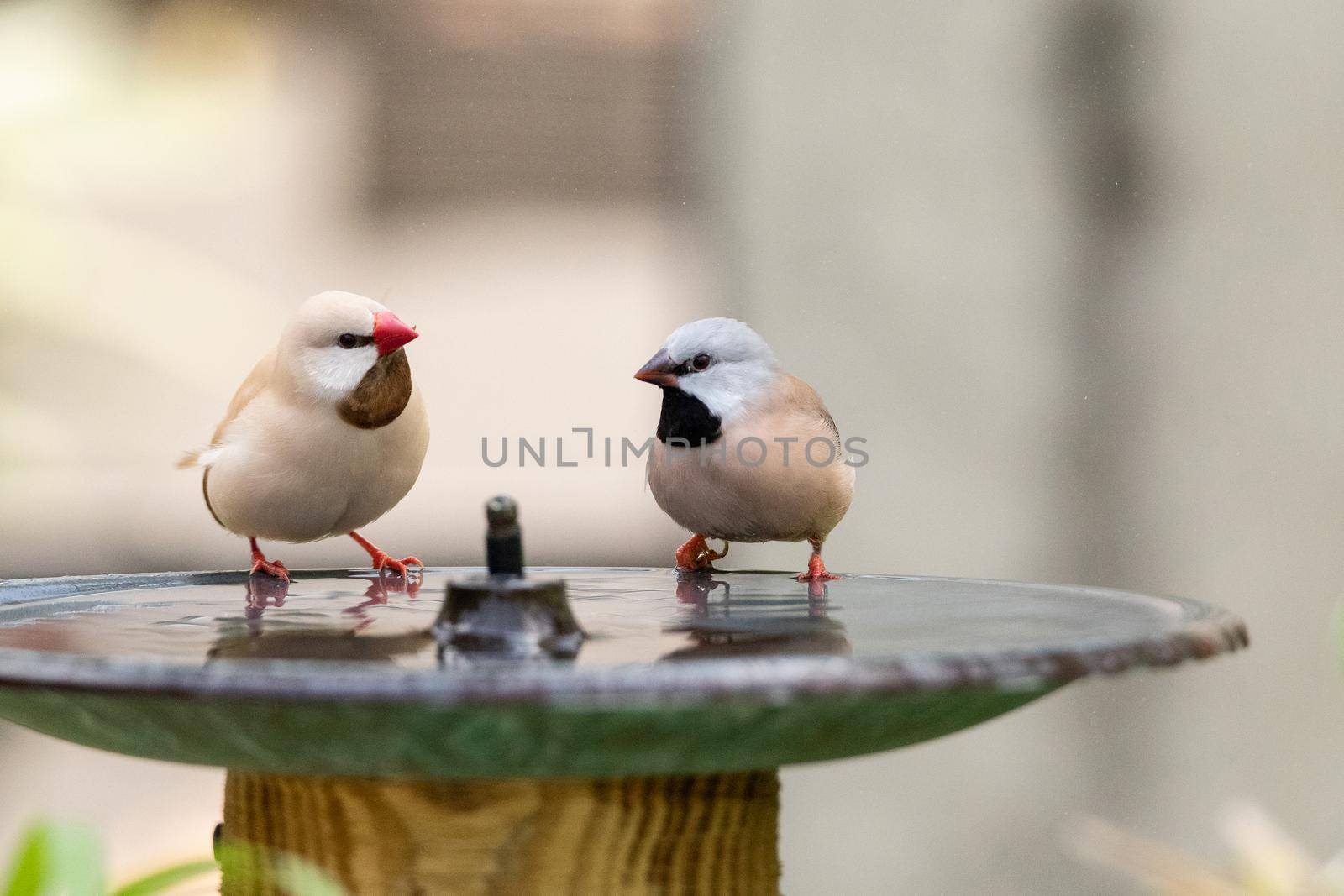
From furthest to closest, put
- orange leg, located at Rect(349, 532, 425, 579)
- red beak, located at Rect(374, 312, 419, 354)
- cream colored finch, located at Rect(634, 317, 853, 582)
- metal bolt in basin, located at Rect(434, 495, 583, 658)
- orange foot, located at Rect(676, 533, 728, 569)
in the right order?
orange foot, located at Rect(676, 533, 728, 569) < orange leg, located at Rect(349, 532, 425, 579) < cream colored finch, located at Rect(634, 317, 853, 582) < red beak, located at Rect(374, 312, 419, 354) < metal bolt in basin, located at Rect(434, 495, 583, 658)

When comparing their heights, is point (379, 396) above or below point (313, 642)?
above

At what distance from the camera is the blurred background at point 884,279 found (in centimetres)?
367

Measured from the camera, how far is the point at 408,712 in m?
1.01

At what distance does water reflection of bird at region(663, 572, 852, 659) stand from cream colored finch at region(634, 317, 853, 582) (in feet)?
0.82

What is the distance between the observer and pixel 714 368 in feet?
7.32

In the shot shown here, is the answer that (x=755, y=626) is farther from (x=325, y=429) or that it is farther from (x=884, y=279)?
(x=884, y=279)

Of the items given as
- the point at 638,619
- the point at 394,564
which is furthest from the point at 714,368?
the point at 638,619

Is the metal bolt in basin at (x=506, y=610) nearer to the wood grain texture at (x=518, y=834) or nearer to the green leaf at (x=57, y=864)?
the wood grain texture at (x=518, y=834)

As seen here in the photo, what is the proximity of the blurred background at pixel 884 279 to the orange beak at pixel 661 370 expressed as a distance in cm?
147

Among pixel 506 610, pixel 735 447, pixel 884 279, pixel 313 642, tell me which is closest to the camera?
pixel 506 610

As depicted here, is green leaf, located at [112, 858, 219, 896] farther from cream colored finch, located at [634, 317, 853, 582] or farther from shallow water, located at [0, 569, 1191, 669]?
cream colored finch, located at [634, 317, 853, 582]

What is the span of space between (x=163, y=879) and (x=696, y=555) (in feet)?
4.91

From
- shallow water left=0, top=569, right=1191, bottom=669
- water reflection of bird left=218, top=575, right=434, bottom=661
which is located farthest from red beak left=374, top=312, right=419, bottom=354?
water reflection of bird left=218, top=575, right=434, bottom=661

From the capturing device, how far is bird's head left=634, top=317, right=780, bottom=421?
7.27 ft
